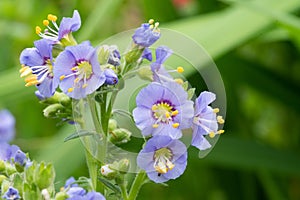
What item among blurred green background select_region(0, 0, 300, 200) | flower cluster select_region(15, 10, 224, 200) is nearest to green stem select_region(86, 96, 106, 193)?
flower cluster select_region(15, 10, 224, 200)

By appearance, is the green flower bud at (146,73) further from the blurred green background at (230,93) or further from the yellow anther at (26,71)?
the blurred green background at (230,93)

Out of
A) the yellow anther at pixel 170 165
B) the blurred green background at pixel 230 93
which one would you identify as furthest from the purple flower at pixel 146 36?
the blurred green background at pixel 230 93

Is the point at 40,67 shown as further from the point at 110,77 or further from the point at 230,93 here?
the point at 230,93

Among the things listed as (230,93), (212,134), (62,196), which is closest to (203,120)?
(212,134)

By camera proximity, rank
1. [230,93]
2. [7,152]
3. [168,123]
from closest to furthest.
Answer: [168,123] → [7,152] → [230,93]

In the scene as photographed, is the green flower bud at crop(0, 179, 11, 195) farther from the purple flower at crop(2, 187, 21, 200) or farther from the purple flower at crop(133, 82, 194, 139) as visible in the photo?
the purple flower at crop(133, 82, 194, 139)

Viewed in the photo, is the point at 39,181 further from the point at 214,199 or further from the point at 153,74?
the point at 214,199
